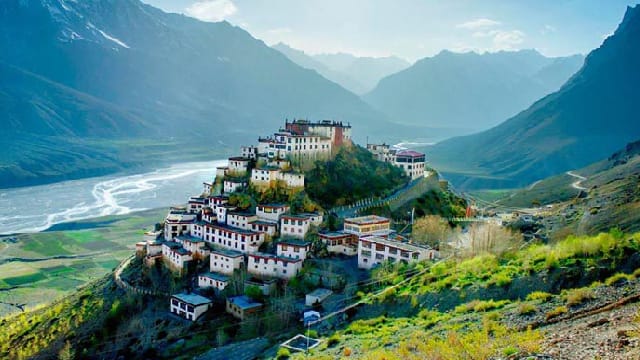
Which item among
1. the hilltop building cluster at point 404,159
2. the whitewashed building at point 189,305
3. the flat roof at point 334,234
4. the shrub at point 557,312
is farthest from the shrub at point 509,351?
the hilltop building cluster at point 404,159

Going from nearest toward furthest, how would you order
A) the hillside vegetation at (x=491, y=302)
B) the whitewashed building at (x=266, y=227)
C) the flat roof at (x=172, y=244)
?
the hillside vegetation at (x=491, y=302), the whitewashed building at (x=266, y=227), the flat roof at (x=172, y=244)

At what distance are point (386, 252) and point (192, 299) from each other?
638 inches

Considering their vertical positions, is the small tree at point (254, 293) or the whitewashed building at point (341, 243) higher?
the whitewashed building at point (341, 243)

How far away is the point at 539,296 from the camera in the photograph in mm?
25344

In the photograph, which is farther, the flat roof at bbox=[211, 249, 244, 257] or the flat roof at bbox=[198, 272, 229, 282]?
the flat roof at bbox=[211, 249, 244, 257]

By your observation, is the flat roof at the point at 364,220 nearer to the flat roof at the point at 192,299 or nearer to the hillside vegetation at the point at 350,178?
the hillside vegetation at the point at 350,178

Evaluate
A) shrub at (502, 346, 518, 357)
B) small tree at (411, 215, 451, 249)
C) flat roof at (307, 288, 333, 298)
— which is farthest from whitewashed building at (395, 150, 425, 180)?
shrub at (502, 346, 518, 357)

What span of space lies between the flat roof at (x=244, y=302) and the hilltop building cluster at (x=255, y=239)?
0.25 feet

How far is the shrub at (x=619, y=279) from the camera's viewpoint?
2348 centimetres

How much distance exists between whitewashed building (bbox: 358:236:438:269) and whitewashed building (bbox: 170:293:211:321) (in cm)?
1297

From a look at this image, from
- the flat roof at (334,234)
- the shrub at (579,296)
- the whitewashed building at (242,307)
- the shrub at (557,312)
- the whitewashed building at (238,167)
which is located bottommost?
the whitewashed building at (242,307)

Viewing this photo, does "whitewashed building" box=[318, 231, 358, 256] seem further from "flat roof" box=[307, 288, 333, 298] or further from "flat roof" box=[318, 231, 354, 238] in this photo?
"flat roof" box=[307, 288, 333, 298]

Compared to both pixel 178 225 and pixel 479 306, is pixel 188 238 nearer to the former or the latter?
pixel 178 225

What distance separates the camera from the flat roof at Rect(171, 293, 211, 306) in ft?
156
